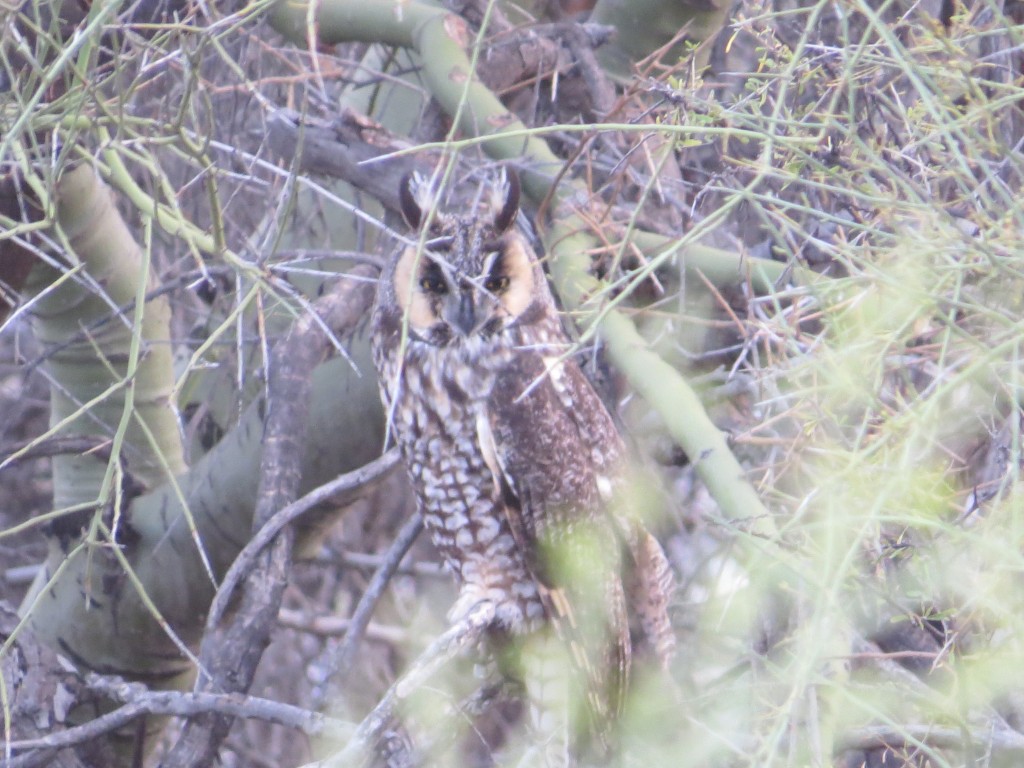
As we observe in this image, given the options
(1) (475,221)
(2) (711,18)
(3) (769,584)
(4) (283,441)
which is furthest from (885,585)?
(2) (711,18)

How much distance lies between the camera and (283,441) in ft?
7.58

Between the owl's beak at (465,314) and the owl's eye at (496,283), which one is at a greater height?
the owl's eye at (496,283)

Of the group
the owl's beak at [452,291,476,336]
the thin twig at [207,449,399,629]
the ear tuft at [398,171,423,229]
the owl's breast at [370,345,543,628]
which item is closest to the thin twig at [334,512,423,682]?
the owl's breast at [370,345,543,628]

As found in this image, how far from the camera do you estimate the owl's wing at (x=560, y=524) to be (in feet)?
7.54

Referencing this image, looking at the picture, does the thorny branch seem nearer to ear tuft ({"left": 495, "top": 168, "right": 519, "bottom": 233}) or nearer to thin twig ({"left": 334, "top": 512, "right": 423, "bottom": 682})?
thin twig ({"left": 334, "top": 512, "right": 423, "bottom": 682})

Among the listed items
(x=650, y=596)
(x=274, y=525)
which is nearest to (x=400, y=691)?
(x=274, y=525)

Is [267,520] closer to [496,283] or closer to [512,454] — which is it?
[512,454]

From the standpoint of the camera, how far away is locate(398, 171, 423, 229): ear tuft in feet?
7.34

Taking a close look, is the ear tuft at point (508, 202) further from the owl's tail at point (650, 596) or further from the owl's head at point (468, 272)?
the owl's tail at point (650, 596)

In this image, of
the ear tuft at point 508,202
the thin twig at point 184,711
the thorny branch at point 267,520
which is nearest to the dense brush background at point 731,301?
the ear tuft at point 508,202

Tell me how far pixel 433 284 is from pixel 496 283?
0.13 metres

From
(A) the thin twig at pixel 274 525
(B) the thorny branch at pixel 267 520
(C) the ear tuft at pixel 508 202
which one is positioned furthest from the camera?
(C) the ear tuft at pixel 508 202

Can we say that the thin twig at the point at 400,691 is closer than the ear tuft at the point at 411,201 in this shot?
Yes

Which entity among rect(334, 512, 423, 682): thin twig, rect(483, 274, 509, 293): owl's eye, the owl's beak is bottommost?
rect(334, 512, 423, 682): thin twig
